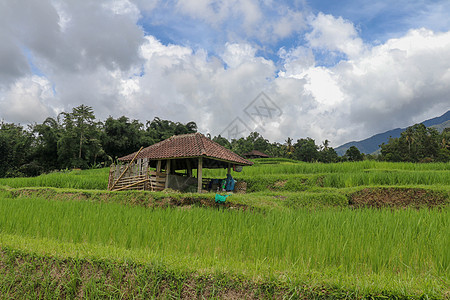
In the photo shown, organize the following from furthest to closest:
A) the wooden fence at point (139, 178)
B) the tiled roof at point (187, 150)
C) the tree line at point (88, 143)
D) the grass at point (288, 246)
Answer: the tree line at point (88, 143) → the wooden fence at point (139, 178) → the tiled roof at point (187, 150) → the grass at point (288, 246)

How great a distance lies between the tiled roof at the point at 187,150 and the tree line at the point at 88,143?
16.4m

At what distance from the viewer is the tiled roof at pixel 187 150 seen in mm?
10562

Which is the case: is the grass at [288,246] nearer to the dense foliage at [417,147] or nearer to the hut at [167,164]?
the hut at [167,164]

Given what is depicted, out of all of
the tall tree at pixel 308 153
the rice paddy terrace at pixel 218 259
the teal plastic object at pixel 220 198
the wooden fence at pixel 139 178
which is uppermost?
the tall tree at pixel 308 153

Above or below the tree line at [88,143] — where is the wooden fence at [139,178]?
below

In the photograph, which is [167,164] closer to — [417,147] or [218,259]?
[218,259]

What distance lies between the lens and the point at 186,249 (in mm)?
3328

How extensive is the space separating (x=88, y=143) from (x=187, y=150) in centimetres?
2014

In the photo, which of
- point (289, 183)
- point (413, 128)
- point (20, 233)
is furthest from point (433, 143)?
point (20, 233)

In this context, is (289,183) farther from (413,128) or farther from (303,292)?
(413,128)

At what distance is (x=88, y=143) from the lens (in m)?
27.3

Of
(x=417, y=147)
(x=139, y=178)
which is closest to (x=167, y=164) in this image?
(x=139, y=178)

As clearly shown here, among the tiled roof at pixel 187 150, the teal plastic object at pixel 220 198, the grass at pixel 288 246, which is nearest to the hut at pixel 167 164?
the tiled roof at pixel 187 150

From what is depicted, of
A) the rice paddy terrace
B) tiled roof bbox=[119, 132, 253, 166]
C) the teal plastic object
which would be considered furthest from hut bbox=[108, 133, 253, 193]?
the rice paddy terrace
